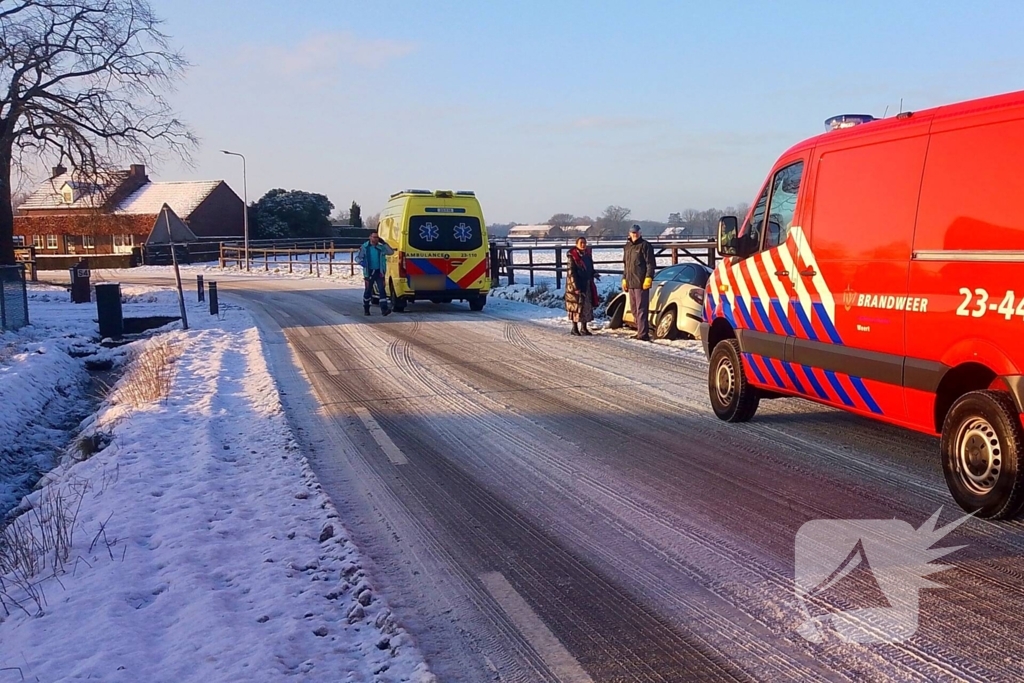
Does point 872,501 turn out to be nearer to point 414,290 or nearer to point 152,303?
point 414,290

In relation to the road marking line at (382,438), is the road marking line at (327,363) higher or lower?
lower

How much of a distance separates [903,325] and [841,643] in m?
2.59

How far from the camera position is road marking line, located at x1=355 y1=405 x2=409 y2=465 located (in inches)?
271

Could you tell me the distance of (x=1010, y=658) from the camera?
3.36 m

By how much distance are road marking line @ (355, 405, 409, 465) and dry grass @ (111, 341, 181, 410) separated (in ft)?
8.43

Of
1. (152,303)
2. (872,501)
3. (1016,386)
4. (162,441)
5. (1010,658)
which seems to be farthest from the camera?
(152,303)

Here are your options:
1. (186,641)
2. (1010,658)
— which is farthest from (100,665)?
(1010,658)

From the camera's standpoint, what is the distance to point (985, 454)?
4887mm

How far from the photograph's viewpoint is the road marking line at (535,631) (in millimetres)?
3455

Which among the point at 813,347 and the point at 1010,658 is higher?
the point at 813,347

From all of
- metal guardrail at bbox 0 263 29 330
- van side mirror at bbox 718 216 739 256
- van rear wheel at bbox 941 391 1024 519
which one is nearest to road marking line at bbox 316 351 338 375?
van side mirror at bbox 718 216 739 256

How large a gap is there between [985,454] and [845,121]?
2.83 m

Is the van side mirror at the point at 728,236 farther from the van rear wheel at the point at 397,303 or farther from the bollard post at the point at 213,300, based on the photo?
the bollard post at the point at 213,300

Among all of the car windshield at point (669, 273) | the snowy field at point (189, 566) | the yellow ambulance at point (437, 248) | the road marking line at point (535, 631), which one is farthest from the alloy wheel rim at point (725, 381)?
the yellow ambulance at point (437, 248)
